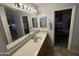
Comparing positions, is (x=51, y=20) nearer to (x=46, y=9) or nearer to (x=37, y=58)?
(x=46, y=9)

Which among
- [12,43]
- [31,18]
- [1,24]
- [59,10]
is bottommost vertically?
[12,43]

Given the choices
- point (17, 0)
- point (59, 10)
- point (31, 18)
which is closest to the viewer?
point (17, 0)

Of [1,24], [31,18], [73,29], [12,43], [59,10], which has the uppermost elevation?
[59,10]

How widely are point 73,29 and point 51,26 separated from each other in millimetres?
497

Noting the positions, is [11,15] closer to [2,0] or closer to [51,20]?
[2,0]

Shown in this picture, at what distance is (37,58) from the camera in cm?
84

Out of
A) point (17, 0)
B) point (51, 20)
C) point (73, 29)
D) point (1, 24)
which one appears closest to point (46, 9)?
point (51, 20)

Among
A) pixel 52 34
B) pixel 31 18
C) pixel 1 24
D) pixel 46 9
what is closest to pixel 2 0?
pixel 1 24

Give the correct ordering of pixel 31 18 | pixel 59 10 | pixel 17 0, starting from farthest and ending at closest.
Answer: pixel 31 18 < pixel 59 10 < pixel 17 0

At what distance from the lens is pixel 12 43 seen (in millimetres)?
890

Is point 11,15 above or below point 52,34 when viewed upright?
above

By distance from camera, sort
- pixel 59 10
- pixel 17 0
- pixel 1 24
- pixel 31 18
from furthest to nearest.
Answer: pixel 31 18, pixel 59 10, pixel 17 0, pixel 1 24

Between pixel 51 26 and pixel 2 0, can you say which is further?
pixel 51 26

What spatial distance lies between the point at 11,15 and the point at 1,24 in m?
0.25
